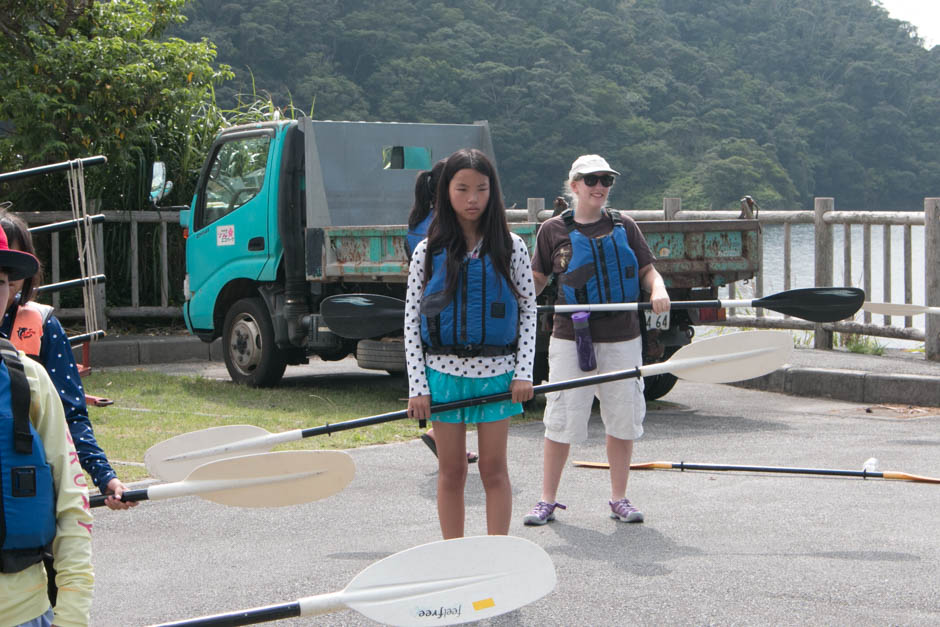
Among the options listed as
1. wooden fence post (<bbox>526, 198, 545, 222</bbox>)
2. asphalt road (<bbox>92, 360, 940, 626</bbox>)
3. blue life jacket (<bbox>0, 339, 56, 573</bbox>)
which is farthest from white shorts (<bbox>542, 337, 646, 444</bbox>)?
wooden fence post (<bbox>526, 198, 545, 222</bbox>)

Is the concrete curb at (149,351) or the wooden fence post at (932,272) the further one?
the concrete curb at (149,351)

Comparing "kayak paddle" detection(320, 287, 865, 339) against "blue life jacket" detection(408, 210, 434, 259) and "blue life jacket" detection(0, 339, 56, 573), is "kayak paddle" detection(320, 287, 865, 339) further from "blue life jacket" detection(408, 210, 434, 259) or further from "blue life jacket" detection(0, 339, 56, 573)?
"blue life jacket" detection(0, 339, 56, 573)

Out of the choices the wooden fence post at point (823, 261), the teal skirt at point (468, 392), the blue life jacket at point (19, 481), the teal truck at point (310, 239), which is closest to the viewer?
the blue life jacket at point (19, 481)

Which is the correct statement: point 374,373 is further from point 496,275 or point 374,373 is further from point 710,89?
point 710,89

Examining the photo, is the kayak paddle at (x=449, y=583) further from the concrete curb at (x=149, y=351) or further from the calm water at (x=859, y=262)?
the concrete curb at (x=149, y=351)

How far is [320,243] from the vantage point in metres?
10.5

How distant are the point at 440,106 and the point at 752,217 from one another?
35481 mm

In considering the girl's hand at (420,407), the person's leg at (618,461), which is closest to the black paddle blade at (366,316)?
the girl's hand at (420,407)

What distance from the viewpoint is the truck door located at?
35.7ft

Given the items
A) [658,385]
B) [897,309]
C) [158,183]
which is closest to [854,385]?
[658,385]

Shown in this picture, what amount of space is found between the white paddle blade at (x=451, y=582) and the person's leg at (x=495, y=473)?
108 centimetres

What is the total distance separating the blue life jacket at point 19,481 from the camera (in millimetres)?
2479

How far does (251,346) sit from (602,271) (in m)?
5.85

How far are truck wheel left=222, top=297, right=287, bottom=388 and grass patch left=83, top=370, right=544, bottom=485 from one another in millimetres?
130
